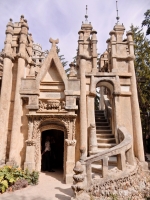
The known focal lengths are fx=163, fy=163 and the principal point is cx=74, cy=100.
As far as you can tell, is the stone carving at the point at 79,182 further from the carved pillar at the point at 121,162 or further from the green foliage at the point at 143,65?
the green foliage at the point at 143,65

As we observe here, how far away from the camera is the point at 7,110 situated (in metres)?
10.1

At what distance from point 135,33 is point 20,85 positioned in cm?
1362

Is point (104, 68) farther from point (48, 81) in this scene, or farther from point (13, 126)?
point (13, 126)

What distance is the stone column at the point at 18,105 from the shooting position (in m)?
9.25

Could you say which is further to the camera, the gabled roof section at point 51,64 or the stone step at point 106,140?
the gabled roof section at point 51,64

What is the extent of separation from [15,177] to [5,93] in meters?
4.98

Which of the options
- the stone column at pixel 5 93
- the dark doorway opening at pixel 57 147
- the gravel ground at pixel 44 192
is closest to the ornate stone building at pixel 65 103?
the stone column at pixel 5 93

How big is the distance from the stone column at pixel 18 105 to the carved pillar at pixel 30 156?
73 centimetres

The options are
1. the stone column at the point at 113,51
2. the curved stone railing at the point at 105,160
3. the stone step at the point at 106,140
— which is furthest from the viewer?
the stone column at the point at 113,51

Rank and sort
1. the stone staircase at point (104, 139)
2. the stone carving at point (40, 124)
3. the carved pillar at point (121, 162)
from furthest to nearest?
the stone carving at point (40, 124), the stone staircase at point (104, 139), the carved pillar at point (121, 162)

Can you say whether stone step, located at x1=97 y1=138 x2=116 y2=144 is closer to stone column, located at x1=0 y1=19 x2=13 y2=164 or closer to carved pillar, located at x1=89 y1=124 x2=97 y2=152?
carved pillar, located at x1=89 y1=124 x2=97 y2=152

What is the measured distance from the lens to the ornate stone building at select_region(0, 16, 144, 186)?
30.6 ft

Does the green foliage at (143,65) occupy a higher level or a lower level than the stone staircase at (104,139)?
higher

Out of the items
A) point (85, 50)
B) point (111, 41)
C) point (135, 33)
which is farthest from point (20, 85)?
point (135, 33)
